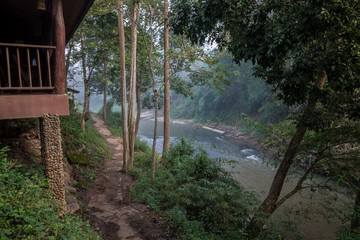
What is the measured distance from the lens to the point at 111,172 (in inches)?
417

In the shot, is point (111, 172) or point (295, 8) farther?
point (111, 172)

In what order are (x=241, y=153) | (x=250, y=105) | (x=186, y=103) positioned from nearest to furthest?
(x=241, y=153), (x=250, y=105), (x=186, y=103)

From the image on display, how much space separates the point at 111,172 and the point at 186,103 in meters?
41.0

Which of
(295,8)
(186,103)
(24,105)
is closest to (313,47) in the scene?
(295,8)

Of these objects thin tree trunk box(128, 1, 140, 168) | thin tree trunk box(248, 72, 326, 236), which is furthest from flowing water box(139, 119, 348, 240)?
thin tree trunk box(128, 1, 140, 168)

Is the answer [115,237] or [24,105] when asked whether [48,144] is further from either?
[115,237]

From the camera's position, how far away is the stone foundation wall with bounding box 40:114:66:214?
4.34 metres

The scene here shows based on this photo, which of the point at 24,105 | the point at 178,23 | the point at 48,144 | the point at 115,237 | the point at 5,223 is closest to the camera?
the point at 5,223

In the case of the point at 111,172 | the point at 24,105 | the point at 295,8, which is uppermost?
the point at 295,8

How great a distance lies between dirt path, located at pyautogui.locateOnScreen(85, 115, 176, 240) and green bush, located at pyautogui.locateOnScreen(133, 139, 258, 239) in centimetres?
44

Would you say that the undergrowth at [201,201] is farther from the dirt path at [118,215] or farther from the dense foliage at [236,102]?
the dense foliage at [236,102]

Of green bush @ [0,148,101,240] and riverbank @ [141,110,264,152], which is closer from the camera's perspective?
green bush @ [0,148,101,240]

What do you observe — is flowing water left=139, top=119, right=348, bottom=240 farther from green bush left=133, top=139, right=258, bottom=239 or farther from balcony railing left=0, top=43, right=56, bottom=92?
balcony railing left=0, top=43, right=56, bottom=92

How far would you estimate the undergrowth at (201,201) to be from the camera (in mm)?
5820
